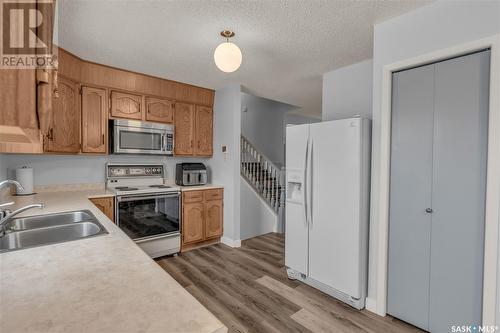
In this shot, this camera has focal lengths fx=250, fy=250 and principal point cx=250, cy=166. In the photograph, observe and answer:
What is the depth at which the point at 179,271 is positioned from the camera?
2.97 meters

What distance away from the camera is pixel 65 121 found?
2.81m

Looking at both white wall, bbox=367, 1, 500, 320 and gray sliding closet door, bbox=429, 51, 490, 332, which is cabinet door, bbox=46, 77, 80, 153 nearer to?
white wall, bbox=367, 1, 500, 320

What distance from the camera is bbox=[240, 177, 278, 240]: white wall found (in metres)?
4.12

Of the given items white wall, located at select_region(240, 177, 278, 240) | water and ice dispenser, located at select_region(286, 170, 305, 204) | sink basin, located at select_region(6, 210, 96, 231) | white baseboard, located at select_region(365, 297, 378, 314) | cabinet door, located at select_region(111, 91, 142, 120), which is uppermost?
cabinet door, located at select_region(111, 91, 142, 120)

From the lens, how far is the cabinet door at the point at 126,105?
3.22m

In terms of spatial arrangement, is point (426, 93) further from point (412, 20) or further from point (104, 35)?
point (104, 35)

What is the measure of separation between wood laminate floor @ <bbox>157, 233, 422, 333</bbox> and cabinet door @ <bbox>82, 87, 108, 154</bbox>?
1696 mm

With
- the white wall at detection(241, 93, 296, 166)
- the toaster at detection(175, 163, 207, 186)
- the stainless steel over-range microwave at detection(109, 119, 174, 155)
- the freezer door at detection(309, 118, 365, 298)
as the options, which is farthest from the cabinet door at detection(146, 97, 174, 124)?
the white wall at detection(241, 93, 296, 166)

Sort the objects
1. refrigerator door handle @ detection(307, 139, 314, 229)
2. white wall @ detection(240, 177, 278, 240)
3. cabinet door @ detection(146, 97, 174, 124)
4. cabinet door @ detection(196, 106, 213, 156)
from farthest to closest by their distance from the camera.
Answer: white wall @ detection(240, 177, 278, 240) < cabinet door @ detection(196, 106, 213, 156) < cabinet door @ detection(146, 97, 174, 124) < refrigerator door handle @ detection(307, 139, 314, 229)

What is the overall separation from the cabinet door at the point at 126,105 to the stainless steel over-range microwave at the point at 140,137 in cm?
8

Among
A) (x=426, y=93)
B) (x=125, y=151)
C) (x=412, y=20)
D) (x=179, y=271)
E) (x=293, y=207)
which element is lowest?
(x=179, y=271)

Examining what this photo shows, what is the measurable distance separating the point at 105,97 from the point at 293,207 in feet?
8.80

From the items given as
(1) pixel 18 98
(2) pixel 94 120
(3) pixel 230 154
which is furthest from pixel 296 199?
(2) pixel 94 120

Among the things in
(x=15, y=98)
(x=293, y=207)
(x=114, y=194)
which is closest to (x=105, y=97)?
(x=114, y=194)
